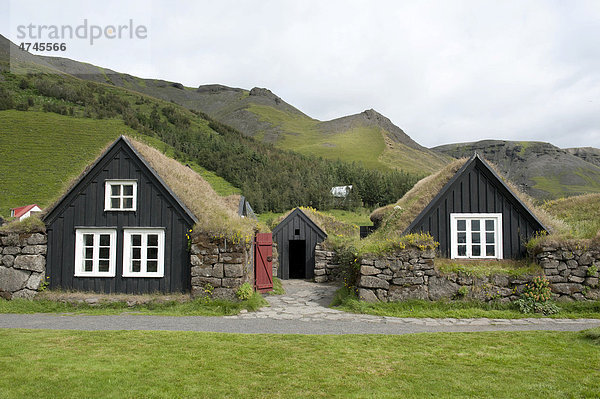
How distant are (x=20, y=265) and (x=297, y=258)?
15475 mm

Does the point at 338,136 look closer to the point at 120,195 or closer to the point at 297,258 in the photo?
the point at 297,258

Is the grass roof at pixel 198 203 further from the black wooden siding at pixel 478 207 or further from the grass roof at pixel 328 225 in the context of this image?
the grass roof at pixel 328 225

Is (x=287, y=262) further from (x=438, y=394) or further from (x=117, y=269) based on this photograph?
(x=438, y=394)

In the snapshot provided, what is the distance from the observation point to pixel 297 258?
25.7m

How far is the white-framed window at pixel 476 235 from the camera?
14.9 m

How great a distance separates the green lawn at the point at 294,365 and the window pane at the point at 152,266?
4.21 meters

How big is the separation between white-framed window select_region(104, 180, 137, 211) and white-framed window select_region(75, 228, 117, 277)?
0.92 m

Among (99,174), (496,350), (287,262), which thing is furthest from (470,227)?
(99,174)

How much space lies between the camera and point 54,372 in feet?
22.6

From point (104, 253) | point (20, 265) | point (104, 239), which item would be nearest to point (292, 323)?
point (104, 253)

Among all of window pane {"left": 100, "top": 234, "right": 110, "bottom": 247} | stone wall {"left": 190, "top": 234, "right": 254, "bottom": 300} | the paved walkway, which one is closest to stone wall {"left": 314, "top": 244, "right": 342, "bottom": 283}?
the paved walkway

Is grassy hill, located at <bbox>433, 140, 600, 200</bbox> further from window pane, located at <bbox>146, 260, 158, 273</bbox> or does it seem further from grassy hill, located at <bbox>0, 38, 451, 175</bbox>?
window pane, located at <bbox>146, 260, 158, 273</bbox>

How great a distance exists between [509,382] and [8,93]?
77971 millimetres

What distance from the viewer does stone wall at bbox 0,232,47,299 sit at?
1351 centimetres
